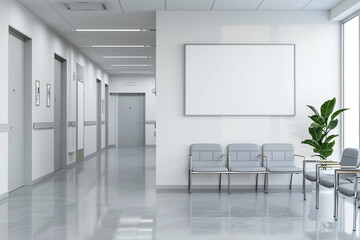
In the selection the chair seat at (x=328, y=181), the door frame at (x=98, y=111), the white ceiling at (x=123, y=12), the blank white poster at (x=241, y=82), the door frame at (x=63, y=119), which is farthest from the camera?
the door frame at (x=98, y=111)

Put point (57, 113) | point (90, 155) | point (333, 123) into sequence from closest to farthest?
point (333, 123), point (57, 113), point (90, 155)

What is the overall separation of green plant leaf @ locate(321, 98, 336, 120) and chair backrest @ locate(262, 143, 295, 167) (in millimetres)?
760

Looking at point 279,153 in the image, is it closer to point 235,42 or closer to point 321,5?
point 235,42

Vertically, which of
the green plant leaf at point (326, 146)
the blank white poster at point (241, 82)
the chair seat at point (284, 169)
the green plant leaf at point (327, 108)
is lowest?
the chair seat at point (284, 169)

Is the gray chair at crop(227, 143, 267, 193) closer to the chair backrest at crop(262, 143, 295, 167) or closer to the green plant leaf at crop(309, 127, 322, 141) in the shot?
the chair backrest at crop(262, 143, 295, 167)

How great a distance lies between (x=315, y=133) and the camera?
6879 millimetres

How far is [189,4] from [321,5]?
225cm

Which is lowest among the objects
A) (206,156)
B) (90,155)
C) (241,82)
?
(90,155)

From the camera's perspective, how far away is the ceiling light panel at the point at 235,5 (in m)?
6.64


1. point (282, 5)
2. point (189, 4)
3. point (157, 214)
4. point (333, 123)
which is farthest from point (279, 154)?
point (189, 4)

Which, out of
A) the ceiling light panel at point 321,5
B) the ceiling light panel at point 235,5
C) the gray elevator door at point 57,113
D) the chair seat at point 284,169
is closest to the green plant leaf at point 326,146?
the chair seat at point 284,169

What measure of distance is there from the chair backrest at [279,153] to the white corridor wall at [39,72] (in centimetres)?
422

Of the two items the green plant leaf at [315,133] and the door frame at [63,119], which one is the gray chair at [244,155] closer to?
the green plant leaf at [315,133]

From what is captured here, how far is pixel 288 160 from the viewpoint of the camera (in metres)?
6.95
